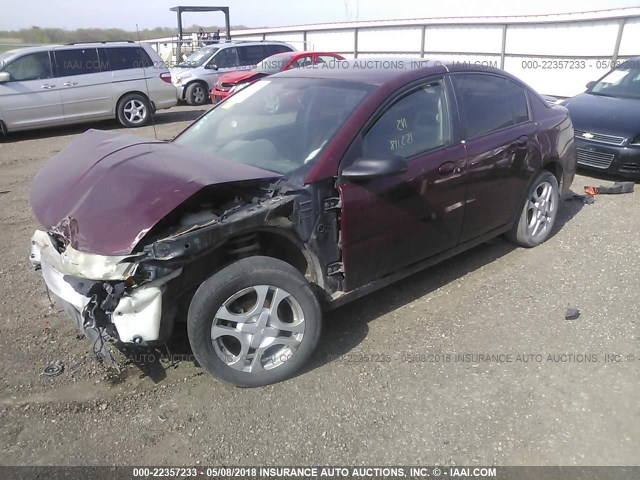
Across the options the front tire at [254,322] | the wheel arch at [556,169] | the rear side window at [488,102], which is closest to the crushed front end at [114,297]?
the front tire at [254,322]

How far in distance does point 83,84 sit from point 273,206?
974 cm

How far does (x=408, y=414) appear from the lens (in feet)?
9.04

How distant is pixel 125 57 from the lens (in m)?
11.4

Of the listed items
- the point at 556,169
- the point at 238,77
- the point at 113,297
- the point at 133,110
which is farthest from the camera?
the point at 238,77

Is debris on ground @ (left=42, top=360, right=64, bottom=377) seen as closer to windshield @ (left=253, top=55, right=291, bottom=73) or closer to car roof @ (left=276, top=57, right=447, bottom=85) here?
car roof @ (left=276, top=57, right=447, bottom=85)

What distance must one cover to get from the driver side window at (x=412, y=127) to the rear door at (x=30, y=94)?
941 centimetres

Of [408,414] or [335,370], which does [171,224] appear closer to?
[335,370]

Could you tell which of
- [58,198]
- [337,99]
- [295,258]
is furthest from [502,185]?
[58,198]

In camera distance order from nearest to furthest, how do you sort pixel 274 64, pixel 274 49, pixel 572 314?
pixel 572 314 < pixel 274 64 < pixel 274 49

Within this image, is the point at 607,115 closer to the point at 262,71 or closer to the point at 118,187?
the point at 118,187

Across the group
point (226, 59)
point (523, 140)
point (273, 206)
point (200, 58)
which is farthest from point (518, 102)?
point (200, 58)

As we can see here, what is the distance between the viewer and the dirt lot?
8.30 feet

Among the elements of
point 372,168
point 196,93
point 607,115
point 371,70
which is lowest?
point 196,93

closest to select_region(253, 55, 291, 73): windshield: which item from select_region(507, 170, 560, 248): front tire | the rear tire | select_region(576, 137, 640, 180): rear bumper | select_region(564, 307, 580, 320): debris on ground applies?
the rear tire
